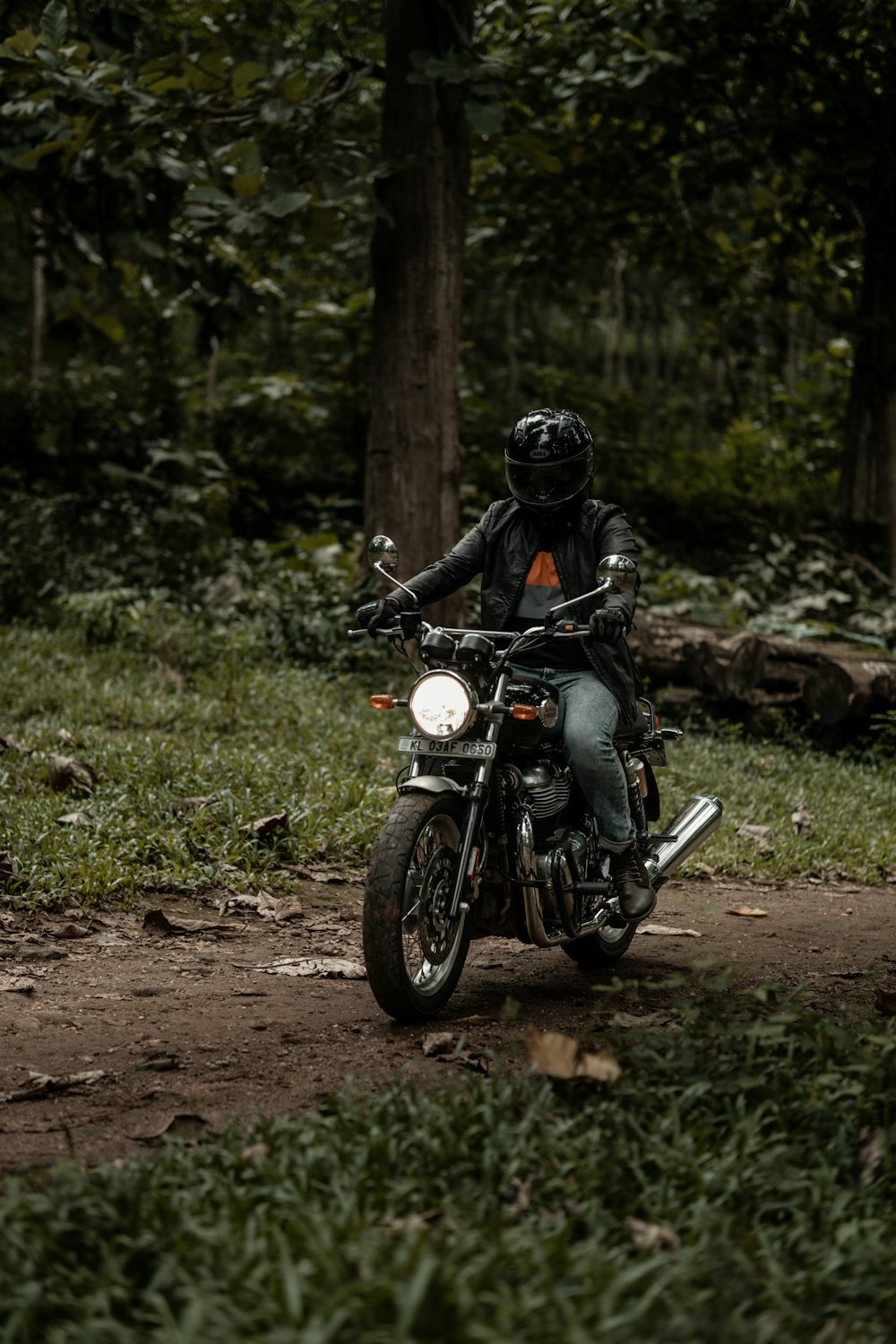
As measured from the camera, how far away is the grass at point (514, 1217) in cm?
215

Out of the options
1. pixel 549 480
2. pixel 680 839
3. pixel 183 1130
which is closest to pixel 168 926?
pixel 680 839

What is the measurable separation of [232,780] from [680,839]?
2.75 metres

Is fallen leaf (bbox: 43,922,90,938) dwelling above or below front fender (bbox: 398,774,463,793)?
below

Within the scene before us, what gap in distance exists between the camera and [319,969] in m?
5.18

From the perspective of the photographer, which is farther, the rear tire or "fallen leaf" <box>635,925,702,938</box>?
Answer: "fallen leaf" <box>635,925,702,938</box>

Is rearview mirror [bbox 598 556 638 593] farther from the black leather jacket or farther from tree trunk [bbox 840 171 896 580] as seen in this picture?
tree trunk [bbox 840 171 896 580]

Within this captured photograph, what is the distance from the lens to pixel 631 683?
504 centimetres

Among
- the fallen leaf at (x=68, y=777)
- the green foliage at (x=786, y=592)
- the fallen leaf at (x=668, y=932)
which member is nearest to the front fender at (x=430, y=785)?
the fallen leaf at (x=668, y=932)

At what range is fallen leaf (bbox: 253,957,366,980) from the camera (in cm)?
511

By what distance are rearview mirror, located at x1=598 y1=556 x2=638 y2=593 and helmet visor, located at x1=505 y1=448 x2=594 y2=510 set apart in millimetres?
682

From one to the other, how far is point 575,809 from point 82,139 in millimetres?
6223

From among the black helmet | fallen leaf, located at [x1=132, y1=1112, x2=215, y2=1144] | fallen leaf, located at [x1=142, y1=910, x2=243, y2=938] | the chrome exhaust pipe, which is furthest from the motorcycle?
fallen leaf, located at [x1=142, y1=910, x2=243, y2=938]

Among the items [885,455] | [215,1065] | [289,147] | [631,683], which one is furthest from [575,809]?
[885,455]

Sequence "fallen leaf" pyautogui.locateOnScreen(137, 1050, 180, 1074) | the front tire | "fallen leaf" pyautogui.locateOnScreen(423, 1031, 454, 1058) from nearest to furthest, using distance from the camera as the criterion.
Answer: "fallen leaf" pyautogui.locateOnScreen(137, 1050, 180, 1074) → "fallen leaf" pyautogui.locateOnScreen(423, 1031, 454, 1058) → the front tire
